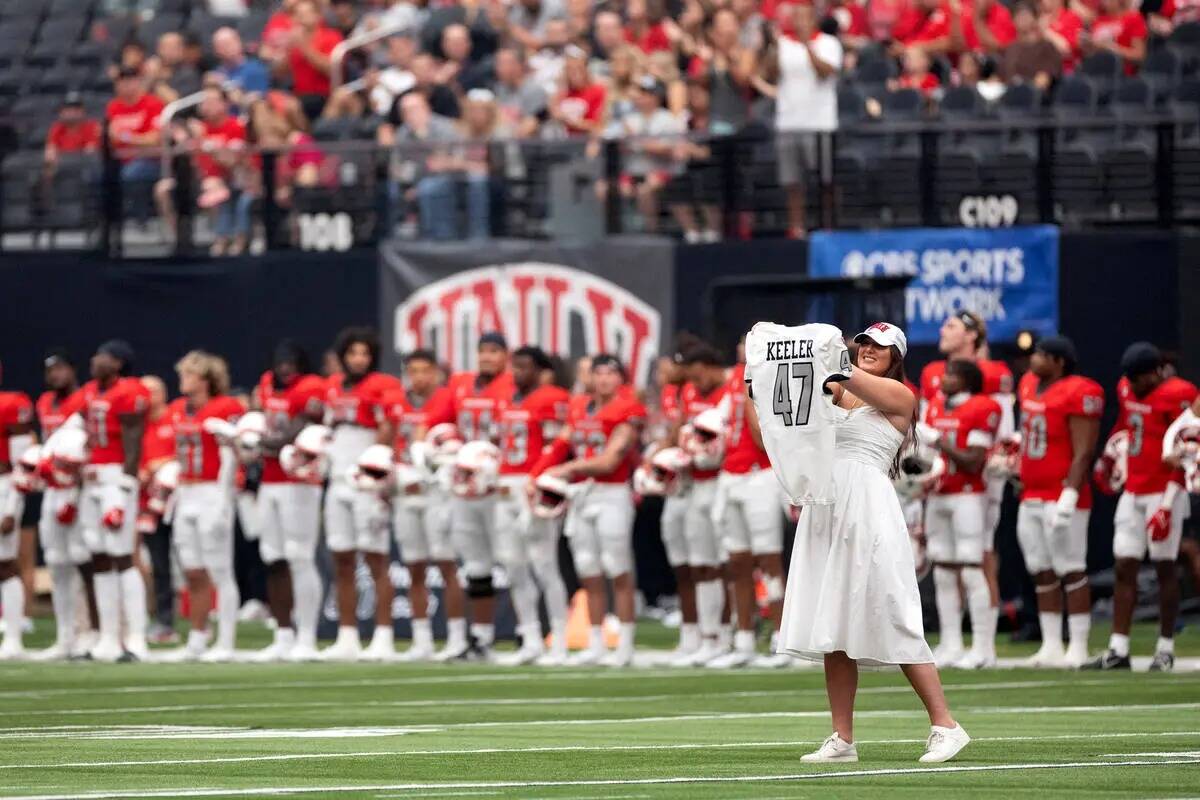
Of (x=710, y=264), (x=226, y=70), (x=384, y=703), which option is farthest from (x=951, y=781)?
(x=226, y=70)

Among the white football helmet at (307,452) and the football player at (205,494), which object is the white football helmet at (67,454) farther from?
the white football helmet at (307,452)

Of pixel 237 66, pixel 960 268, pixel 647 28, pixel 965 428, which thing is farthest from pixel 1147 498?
pixel 237 66

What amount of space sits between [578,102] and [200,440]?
5705 millimetres

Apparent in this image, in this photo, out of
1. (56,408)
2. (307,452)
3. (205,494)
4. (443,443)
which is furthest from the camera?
(56,408)

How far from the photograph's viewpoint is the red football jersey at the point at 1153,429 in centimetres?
1619

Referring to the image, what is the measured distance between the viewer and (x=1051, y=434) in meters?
16.7

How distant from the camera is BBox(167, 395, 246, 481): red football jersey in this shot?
18.4 meters

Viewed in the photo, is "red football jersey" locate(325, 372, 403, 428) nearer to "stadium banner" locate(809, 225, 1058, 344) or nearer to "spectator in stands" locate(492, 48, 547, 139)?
"stadium banner" locate(809, 225, 1058, 344)

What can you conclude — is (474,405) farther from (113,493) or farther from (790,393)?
(790,393)

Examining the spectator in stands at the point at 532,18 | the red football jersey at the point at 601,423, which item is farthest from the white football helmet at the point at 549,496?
the spectator in stands at the point at 532,18

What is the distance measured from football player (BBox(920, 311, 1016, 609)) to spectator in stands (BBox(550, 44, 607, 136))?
5705mm

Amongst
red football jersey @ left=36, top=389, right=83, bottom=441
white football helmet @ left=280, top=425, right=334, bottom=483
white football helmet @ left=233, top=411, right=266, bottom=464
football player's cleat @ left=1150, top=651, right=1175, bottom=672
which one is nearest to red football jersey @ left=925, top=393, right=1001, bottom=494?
football player's cleat @ left=1150, top=651, right=1175, bottom=672

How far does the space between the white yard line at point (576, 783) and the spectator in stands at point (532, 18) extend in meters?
15.8

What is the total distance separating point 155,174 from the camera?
890 inches
